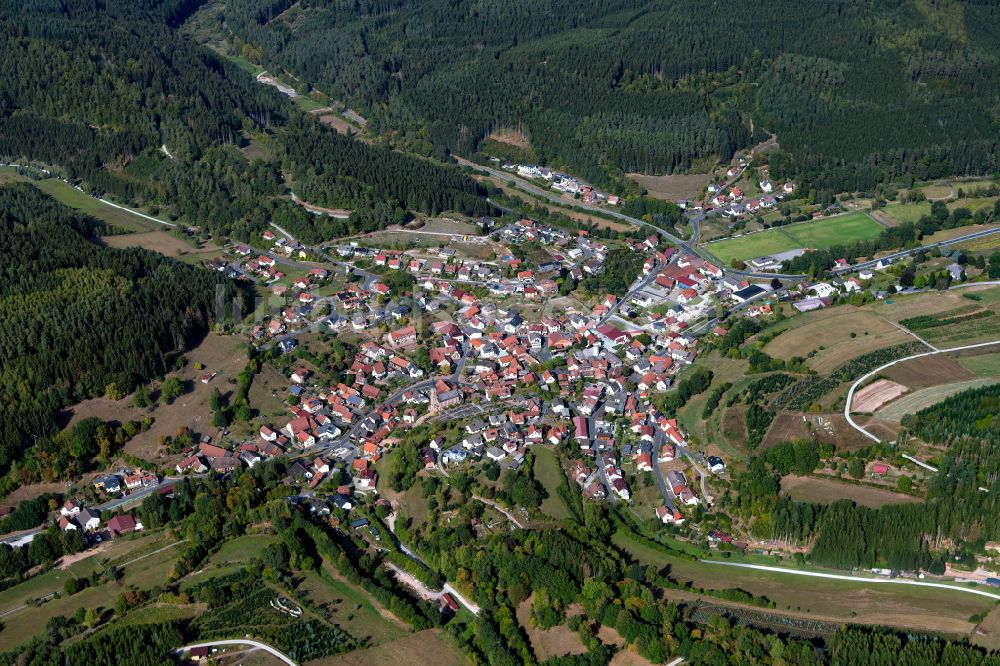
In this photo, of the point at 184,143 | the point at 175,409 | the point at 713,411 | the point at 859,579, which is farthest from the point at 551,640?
the point at 184,143

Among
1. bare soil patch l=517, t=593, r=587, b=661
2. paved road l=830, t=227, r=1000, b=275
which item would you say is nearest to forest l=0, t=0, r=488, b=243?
paved road l=830, t=227, r=1000, b=275

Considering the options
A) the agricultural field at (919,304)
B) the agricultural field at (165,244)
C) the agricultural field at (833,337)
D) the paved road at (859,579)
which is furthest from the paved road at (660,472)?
the agricultural field at (165,244)

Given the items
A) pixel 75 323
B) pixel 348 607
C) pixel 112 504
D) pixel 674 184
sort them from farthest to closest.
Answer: pixel 674 184, pixel 75 323, pixel 112 504, pixel 348 607

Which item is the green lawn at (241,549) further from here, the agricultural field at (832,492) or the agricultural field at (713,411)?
the agricultural field at (832,492)

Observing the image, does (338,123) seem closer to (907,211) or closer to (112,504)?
(907,211)

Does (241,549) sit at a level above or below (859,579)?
above

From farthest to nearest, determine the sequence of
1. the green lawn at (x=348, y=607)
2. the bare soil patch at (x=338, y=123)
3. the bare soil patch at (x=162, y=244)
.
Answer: the bare soil patch at (x=338, y=123)
the bare soil patch at (x=162, y=244)
the green lawn at (x=348, y=607)
